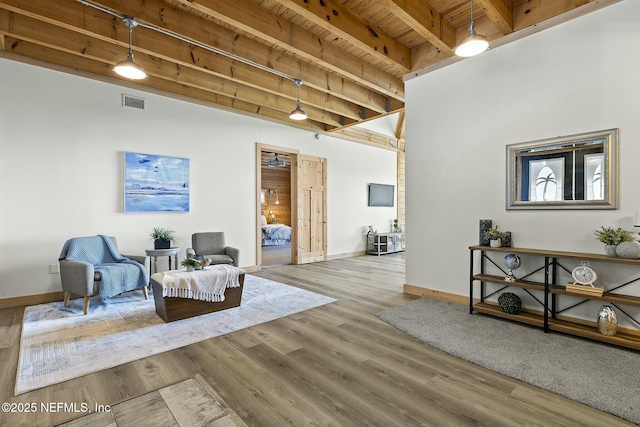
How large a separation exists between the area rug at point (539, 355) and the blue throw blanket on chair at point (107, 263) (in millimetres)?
3037

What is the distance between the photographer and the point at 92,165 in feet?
14.3

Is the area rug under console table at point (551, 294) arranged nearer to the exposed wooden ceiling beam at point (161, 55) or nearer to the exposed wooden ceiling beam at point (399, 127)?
the exposed wooden ceiling beam at point (161, 55)

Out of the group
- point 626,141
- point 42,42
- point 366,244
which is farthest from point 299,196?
point 626,141

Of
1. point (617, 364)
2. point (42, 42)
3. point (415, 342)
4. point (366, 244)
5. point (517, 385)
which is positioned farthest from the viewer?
point (366, 244)

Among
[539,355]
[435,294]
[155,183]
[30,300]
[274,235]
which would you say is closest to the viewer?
[539,355]

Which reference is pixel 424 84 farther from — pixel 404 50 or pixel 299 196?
pixel 299 196

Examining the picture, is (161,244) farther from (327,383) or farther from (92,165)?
(327,383)

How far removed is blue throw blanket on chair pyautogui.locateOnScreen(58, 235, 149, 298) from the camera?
3.61 metres

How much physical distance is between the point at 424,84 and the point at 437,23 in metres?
0.83

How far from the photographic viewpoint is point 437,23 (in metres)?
3.63

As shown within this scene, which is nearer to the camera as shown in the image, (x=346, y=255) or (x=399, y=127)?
(x=346, y=255)

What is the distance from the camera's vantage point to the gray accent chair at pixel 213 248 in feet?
16.3

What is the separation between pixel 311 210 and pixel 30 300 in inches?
191

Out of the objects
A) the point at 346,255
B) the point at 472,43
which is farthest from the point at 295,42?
the point at 346,255
